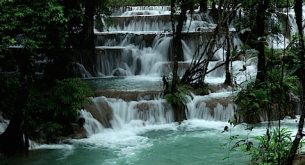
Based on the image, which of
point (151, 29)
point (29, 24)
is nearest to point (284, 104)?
point (29, 24)

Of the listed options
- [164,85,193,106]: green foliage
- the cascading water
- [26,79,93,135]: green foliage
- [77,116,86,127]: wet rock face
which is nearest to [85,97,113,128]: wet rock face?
the cascading water

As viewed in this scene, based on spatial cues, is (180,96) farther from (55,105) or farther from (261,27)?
(55,105)

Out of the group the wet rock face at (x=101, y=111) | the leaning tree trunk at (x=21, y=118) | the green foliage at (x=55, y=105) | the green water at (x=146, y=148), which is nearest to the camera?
the leaning tree trunk at (x=21, y=118)

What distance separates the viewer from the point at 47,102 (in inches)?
306

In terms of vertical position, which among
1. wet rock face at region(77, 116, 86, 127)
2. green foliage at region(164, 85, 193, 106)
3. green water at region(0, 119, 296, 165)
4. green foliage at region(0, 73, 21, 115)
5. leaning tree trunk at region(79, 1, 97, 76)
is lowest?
green water at region(0, 119, 296, 165)

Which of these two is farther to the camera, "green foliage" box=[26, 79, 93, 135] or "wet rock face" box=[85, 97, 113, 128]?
"wet rock face" box=[85, 97, 113, 128]

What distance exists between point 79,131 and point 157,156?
8.01 feet

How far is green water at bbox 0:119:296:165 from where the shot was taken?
724 cm

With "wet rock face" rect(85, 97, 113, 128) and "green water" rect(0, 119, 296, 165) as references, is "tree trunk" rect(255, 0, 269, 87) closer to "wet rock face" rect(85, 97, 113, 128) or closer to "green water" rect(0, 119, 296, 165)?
"green water" rect(0, 119, 296, 165)

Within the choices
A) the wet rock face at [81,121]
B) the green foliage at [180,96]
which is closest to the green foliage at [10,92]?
the wet rock face at [81,121]

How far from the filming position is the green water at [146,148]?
7.24m

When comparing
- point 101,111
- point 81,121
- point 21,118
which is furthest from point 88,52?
point 21,118

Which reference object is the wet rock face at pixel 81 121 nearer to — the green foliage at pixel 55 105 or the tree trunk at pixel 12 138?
the green foliage at pixel 55 105

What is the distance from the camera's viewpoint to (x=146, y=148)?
8.12m
